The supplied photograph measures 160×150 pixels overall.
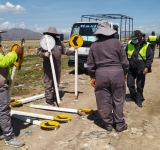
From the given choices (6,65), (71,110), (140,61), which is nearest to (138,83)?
(140,61)

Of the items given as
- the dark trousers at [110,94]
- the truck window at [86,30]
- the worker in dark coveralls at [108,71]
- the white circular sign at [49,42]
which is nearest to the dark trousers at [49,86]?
the white circular sign at [49,42]

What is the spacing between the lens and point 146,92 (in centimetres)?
793

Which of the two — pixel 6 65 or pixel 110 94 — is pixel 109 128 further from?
pixel 6 65

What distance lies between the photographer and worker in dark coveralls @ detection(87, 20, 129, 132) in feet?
14.2

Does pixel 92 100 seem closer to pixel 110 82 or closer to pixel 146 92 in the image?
pixel 146 92

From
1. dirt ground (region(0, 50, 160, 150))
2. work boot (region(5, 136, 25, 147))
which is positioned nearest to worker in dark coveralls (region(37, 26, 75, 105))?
dirt ground (region(0, 50, 160, 150))

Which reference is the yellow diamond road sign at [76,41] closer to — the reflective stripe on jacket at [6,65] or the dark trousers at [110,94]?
the dark trousers at [110,94]

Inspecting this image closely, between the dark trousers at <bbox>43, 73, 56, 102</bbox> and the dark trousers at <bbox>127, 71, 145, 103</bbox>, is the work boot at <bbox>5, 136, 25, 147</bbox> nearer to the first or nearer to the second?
the dark trousers at <bbox>43, 73, 56, 102</bbox>

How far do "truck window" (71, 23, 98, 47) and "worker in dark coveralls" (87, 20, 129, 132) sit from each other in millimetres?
6063

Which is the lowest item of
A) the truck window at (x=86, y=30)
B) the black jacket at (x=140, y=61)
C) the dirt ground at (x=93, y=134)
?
the dirt ground at (x=93, y=134)

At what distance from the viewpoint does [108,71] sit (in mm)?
4336

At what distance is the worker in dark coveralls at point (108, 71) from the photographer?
434 centimetres

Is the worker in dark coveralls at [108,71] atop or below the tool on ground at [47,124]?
atop

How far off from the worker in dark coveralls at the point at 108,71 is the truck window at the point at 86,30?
606 cm
